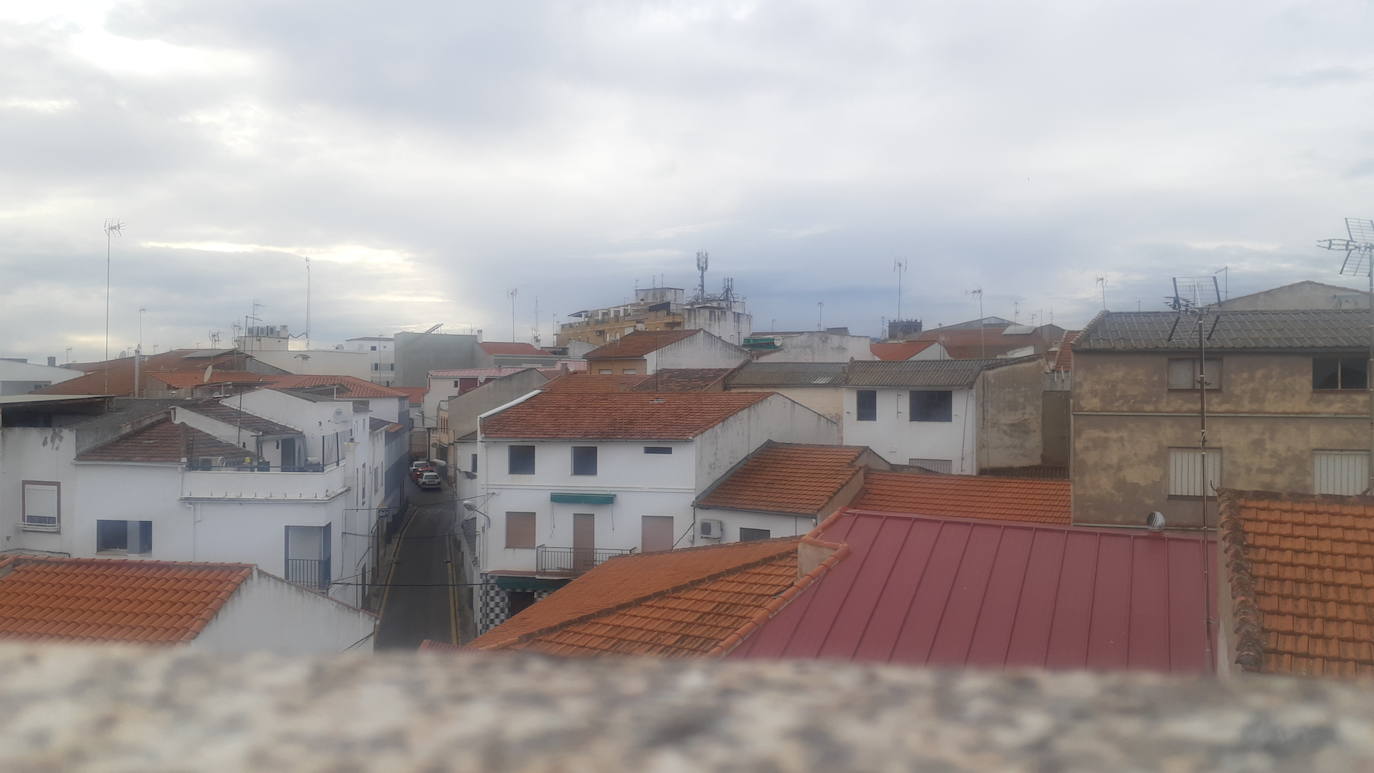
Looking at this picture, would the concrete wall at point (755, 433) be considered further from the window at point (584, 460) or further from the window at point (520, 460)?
the window at point (520, 460)

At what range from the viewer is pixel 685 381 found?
36.5m

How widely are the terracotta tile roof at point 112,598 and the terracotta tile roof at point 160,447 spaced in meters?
8.29

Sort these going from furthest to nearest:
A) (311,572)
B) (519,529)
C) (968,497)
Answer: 1. (519,529)
2. (968,497)
3. (311,572)

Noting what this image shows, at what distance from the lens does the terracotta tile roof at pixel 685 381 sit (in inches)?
1396

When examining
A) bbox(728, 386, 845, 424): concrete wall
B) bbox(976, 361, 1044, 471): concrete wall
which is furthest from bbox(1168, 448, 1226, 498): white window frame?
bbox(728, 386, 845, 424): concrete wall

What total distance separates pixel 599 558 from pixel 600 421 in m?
3.50

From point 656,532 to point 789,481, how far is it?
3492 millimetres

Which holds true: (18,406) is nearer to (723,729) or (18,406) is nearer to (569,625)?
(569,625)

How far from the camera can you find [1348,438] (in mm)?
15859

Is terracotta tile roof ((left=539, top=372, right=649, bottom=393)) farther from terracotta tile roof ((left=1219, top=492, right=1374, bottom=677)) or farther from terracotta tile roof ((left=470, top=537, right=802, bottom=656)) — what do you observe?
terracotta tile roof ((left=1219, top=492, right=1374, bottom=677))

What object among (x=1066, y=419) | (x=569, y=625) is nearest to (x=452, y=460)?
(x=1066, y=419)

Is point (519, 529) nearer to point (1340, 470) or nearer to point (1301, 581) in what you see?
point (1340, 470)

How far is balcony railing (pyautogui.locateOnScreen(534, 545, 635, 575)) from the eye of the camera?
79.3ft

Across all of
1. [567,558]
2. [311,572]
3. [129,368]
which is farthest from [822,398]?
[129,368]
